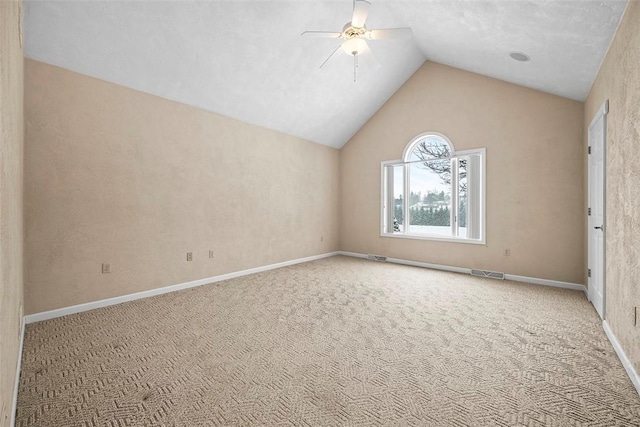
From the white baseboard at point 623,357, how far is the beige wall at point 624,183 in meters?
0.05

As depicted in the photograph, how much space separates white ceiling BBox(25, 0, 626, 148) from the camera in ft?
9.45

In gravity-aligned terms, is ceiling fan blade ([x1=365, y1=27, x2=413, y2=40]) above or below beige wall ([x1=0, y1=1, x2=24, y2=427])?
above

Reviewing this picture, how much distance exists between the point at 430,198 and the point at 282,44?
12.7 ft

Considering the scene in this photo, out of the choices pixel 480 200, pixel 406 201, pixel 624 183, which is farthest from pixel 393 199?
pixel 624 183

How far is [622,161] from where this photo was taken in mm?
2375

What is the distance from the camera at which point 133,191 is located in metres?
3.75

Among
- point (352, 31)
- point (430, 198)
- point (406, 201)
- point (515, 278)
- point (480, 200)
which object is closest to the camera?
point (352, 31)

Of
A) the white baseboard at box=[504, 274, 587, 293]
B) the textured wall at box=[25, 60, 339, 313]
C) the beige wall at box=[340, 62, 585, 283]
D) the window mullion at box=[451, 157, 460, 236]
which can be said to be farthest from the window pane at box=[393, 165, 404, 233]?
the textured wall at box=[25, 60, 339, 313]

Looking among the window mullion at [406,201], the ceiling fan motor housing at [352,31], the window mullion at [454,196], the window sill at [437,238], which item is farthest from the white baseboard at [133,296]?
the ceiling fan motor housing at [352,31]

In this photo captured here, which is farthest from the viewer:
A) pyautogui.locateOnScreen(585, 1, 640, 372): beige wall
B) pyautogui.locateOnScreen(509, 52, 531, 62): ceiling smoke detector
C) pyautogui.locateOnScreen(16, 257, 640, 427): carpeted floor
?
pyautogui.locateOnScreen(509, 52, 531, 62): ceiling smoke detector

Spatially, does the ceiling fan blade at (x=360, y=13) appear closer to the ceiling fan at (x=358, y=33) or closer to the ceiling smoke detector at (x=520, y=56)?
→ the ceiling fan at (x=358, y=33)

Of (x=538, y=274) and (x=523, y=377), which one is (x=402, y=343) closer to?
(x=523, y=377)

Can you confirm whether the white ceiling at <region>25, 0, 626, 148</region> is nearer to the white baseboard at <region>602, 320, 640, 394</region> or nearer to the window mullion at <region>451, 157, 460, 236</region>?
the window mullion at <region>451, 157, 460, 236</region>

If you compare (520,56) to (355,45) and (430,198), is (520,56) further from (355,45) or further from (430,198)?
(430,198)
